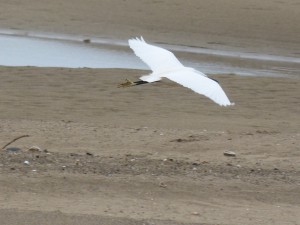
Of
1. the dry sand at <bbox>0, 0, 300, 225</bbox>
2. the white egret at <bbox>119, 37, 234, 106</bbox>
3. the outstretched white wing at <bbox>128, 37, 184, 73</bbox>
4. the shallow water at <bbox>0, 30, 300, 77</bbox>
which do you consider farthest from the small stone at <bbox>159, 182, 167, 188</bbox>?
the shallow water at <bbox>0, 30, 300, 77</bbox>

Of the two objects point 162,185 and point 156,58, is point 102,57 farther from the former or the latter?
point 162,185

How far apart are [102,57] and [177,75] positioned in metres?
9.91

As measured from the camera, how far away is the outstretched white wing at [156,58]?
8.43 meters

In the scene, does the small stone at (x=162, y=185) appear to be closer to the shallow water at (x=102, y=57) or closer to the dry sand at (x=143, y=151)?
the dry sand at (x=143, y=151)

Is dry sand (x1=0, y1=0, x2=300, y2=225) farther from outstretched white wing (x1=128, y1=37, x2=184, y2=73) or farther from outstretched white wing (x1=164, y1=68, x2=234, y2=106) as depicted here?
outstretched white wing (x1=128, y1=37, x2=184, y2=73)

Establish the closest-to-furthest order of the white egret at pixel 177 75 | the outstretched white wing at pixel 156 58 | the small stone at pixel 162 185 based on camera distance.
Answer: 1. the small stone at pixel 162 185
2. the white egret at pixel 177 75
3. the outstretched white wing at pixel 156 58

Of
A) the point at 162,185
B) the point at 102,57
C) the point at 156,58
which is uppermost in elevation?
the point at 156,58

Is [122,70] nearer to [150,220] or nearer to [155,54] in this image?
[155,54]

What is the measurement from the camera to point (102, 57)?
58.3 feet

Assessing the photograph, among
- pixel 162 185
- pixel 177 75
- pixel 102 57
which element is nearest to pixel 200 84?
pixel 177 75

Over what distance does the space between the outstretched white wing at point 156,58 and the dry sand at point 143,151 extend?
78 cm

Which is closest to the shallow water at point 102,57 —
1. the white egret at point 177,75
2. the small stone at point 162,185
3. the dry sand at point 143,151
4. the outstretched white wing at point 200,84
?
the dry sand at point 143,151

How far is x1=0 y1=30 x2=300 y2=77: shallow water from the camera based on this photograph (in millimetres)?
16692

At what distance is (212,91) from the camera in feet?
25.3
